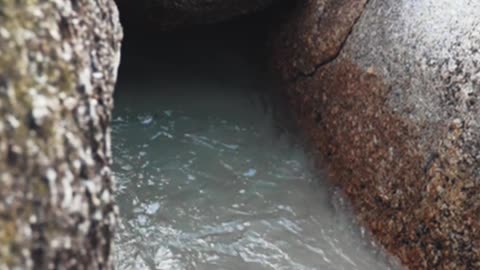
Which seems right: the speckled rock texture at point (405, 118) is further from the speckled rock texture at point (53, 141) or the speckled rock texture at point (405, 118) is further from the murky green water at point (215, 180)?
the speckled rock texture at point (53, 141)

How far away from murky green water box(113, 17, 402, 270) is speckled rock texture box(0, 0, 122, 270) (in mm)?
1387

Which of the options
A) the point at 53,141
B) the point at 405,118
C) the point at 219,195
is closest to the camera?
the point at 53,141

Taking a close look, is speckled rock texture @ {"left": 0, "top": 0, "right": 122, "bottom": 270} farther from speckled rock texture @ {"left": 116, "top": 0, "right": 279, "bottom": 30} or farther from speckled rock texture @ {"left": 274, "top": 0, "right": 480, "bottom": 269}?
speckled rock texture @ {"left": 116, "top": 0, "right": 279, "bottom": 30}

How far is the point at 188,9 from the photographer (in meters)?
3.79

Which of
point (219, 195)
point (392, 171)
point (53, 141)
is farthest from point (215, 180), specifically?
point (53, 141)

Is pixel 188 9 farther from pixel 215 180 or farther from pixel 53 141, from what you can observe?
pixel 53 141

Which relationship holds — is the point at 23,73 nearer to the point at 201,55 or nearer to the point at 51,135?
the point at 51,135

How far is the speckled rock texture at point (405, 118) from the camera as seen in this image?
2.64m

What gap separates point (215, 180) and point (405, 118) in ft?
3.17

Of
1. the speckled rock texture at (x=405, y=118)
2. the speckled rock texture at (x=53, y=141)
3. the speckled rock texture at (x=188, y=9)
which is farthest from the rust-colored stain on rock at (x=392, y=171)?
the speckled rock texture at (x=53, y=141)

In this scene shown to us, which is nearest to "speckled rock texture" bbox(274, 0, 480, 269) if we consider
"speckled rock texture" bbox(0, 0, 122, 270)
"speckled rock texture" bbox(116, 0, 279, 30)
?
"speckled rock texture" bbox(116, 0, 279, 30)

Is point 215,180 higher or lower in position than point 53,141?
lower

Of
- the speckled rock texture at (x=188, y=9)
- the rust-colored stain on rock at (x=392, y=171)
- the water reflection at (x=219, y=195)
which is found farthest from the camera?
the speckled rock texture at (x=188, y=9)

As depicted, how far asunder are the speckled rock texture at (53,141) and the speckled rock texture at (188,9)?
2.24m
